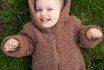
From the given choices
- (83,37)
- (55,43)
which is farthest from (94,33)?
(55,43)

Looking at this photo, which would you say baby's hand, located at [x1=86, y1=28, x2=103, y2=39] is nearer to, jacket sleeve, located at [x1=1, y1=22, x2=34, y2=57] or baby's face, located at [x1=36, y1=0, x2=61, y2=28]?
baby's face, located at [x1=36, y1=0, x2=61, y2=28]

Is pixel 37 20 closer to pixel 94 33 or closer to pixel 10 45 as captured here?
pixel 10 45

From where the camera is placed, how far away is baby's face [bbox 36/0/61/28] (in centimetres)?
259

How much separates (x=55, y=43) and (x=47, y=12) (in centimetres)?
29

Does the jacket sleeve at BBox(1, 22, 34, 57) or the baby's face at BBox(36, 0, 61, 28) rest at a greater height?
the baby's face at BBox(36, 0, 61, 28)

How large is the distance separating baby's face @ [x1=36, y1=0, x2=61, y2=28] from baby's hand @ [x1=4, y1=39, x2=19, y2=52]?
33cm

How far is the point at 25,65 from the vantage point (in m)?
2.91

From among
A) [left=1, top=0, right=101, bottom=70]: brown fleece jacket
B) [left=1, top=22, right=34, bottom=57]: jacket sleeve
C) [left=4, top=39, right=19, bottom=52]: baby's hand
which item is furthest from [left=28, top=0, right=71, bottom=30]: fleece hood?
[left=4, top=39, right=19, bottom=52]: baby's hand

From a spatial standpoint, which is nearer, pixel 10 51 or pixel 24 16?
pixel 10 51

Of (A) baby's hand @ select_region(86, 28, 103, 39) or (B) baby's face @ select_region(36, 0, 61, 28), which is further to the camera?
(B) baby's face @ select_region(36, 0, 61, 28)

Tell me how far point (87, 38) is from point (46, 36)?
37 centimetres

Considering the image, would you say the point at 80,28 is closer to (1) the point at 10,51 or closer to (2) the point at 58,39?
(2) the point at 58,39

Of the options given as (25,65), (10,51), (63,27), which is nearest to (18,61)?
(25,65)

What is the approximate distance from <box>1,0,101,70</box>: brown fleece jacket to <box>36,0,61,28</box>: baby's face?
0.16ft
